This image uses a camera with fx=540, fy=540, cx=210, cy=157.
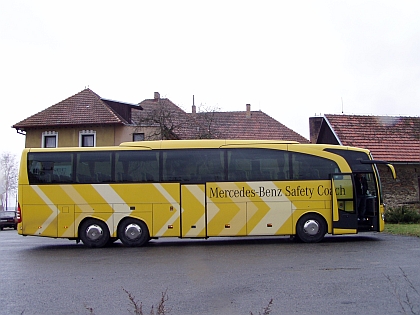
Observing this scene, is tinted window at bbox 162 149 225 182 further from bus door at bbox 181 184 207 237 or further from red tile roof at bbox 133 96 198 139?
red tile roof at bbox 133 96 198 139

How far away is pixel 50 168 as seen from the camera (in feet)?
58.3

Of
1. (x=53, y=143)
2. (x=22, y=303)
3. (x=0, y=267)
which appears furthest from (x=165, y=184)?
(x=53, y=143)

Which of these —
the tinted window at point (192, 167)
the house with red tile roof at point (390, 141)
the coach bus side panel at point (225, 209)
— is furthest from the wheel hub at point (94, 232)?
the house with red tile roof at point (390, 141)

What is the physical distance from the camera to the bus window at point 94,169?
1766cm

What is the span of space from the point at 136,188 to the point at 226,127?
31446 mm

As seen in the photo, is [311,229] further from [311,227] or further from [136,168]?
[136,168]

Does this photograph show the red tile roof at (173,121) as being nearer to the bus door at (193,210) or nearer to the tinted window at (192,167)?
the tinted window at (192,167)

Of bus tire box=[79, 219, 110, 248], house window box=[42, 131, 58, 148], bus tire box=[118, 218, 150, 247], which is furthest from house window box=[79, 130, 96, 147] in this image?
bus tire box=[118, 218, 150, 247]

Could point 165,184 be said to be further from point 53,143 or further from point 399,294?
point 53,143

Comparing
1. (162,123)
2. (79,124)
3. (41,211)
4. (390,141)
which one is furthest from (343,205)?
(79,124)

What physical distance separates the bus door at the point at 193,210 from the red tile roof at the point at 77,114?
78.9 ft

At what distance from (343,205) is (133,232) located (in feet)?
22.6

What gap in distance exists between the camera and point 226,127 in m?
48.6

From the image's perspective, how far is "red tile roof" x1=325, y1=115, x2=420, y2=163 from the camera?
31984 millimetres
